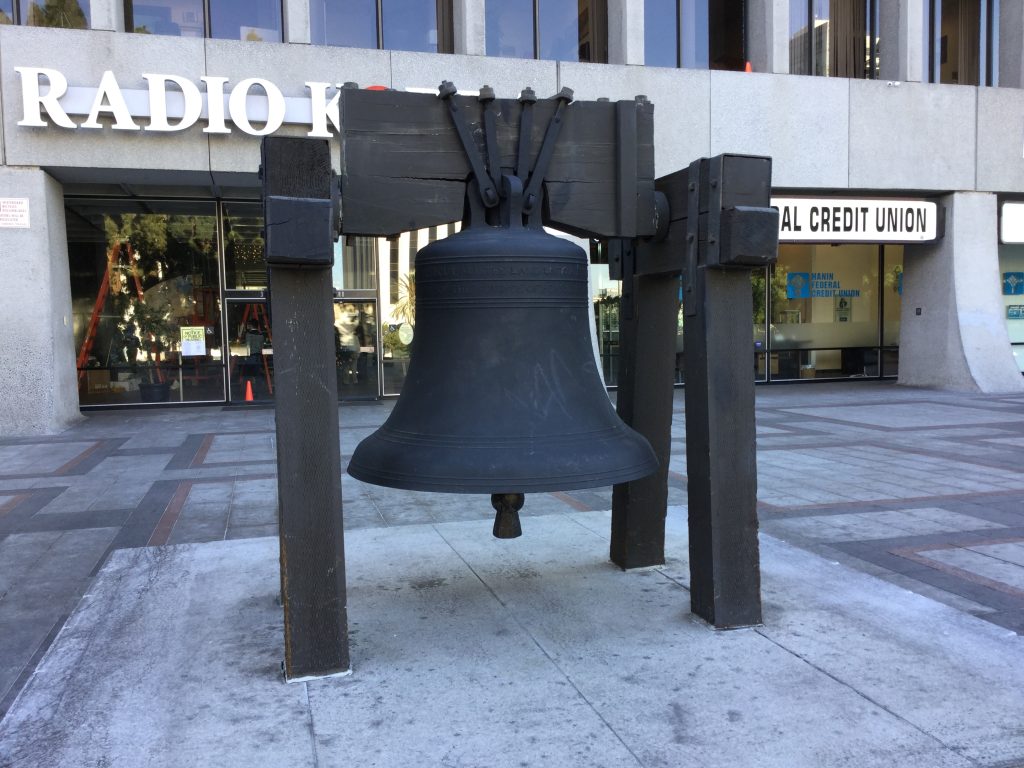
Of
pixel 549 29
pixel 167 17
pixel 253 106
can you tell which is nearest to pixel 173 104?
pixel 253 106

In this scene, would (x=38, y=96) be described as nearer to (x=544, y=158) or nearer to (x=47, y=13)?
(x=47, y=13)

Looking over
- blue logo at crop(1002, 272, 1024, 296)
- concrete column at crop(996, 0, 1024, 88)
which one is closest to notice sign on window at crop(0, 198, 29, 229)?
concrete column at crop(996, 0, 1024, 88)

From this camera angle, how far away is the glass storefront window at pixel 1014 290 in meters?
19.8

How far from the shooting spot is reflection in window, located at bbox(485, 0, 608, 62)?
51.5ft

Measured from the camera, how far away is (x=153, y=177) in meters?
13.4

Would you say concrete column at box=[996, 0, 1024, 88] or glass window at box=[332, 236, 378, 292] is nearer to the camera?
concrete column at box=[996, 0, 1024, 88]

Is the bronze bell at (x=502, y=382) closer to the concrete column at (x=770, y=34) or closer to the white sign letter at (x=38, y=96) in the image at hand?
the white sign letter at (x=38, y=96)

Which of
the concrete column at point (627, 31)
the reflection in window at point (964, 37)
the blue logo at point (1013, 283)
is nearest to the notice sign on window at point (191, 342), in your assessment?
the concrete column at point (627, 31)

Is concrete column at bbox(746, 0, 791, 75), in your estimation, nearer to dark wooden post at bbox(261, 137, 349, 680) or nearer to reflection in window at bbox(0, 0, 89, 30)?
Answer: reflection in window at bbox(0, 0, 89, 30)

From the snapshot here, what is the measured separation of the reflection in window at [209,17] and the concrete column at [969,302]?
45.5 feet

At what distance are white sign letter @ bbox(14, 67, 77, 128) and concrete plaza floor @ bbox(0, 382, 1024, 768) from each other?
7.09 m

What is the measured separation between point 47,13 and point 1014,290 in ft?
70.2

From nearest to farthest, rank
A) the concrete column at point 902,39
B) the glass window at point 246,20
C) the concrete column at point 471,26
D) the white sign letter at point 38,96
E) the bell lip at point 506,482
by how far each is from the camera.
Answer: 1. the bell lip at point 506,482
2. the white sign letter at point 38,96
3. the concrete column at point 471,26
4. the glass window at point 246,20
5. the concrete column at point 902,39

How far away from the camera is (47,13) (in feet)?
43.5
